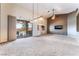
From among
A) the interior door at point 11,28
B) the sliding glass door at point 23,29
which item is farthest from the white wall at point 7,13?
the sliding glass door at point 23,29

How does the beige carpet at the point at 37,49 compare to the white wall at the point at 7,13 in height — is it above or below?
below

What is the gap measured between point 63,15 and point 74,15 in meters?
2.28

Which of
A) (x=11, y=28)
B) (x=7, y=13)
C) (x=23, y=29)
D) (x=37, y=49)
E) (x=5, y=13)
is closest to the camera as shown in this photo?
(x=37, y=49)

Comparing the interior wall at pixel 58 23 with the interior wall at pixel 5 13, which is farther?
the interior wall at pixel 58 23

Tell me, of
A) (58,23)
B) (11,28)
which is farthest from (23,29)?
(58,23)

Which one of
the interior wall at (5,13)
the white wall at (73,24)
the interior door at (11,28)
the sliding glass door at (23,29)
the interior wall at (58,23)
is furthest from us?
the interior wall at (58,23)

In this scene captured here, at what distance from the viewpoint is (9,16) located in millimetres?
6371

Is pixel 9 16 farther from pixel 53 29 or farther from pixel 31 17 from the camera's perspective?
pixel 53 29

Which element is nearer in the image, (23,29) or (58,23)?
(23,29)

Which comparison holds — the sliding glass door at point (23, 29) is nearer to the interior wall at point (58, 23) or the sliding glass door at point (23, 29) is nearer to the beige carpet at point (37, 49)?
the beige carpet at point (37, 49)

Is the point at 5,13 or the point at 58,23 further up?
the point at 5,13

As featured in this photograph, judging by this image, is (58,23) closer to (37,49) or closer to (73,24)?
(73,24)

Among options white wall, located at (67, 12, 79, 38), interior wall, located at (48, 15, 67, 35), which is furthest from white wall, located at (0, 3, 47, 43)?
interior wall, located at (48, 15, 67, 35)

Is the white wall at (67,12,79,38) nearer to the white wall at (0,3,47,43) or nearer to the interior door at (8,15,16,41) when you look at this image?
the white wall at (0,3,47,43)
